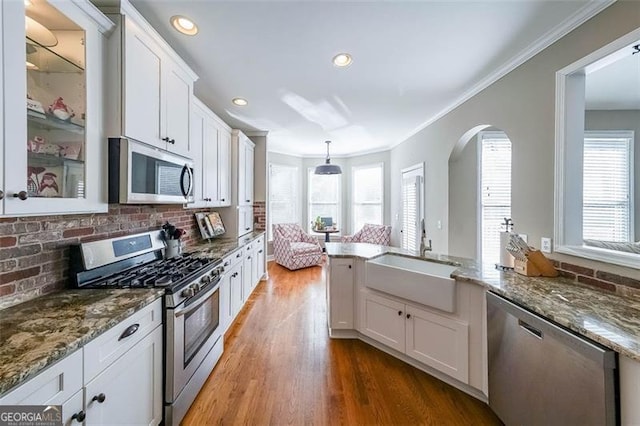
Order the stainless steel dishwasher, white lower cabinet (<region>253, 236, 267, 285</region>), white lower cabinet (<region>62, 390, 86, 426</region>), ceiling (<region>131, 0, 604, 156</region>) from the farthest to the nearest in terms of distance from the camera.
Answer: white lower cabinet (<region>253, 236, 267, 285</region>) < ceiling (<region>131, 0, 604, 156</region>) < the stainless steel dishwasher < white lower cabinet (<region>62, 390, 86, 426</region>)

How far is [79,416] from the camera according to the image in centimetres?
102

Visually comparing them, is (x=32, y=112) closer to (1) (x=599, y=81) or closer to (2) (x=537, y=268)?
(2) (x=537, y=268)

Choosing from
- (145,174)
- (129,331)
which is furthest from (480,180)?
(129,331)

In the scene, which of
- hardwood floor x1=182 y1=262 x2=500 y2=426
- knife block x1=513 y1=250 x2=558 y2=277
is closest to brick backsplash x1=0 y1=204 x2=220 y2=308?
hardwood floor x1=182 y1=262 x2=500 y2=426

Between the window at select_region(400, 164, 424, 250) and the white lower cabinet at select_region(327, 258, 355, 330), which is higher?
the window at select_region(400, 164, 424, 250)

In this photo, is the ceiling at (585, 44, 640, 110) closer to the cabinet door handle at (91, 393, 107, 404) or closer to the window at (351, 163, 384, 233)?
the window at (351, 163, 384, 233)

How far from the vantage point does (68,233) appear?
1.63 meters

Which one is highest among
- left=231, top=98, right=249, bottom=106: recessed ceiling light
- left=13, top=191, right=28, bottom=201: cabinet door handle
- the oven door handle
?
left=231, top=98, right=249, bottom=106: recessed ceiling light

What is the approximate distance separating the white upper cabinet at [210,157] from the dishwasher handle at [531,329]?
8.98ft

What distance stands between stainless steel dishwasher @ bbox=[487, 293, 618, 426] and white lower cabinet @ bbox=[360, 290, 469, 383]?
25 centimetres

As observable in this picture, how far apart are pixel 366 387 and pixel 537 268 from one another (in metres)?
1.55

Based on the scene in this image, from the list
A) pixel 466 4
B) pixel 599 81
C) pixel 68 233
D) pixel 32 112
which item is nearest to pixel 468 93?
pixel 599 81

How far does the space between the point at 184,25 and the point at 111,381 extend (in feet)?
7.23

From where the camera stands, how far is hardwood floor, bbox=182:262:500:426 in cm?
178
